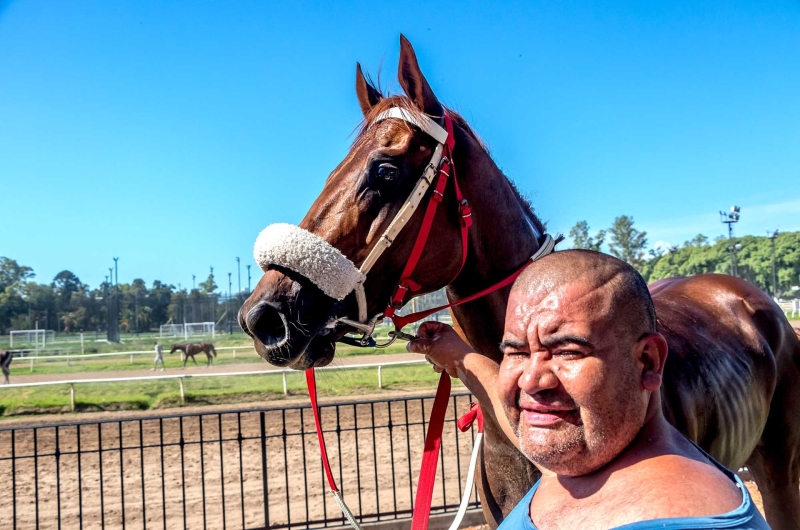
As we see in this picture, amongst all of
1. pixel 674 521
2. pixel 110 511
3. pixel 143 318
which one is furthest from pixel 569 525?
pixel 143 318

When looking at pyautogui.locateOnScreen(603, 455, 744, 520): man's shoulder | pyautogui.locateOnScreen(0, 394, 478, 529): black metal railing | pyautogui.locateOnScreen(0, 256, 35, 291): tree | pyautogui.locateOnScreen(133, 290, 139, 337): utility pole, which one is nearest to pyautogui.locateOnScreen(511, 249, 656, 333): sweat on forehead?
pyautogui.locateOnScreen(603, 455, 744, 520): man's shoulder

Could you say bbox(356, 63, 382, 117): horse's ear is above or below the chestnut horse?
above

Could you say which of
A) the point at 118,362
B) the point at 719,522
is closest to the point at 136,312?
the point at 118,362

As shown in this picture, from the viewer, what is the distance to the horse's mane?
2.30 meters

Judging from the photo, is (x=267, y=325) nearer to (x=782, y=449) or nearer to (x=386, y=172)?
(x=386, y=172)

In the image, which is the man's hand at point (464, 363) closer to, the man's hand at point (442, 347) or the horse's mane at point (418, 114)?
the man's hand at point (442, 347)

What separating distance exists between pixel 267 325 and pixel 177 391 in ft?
54.9

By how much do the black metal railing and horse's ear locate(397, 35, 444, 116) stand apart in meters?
4.51

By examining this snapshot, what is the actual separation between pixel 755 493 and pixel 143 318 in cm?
5085

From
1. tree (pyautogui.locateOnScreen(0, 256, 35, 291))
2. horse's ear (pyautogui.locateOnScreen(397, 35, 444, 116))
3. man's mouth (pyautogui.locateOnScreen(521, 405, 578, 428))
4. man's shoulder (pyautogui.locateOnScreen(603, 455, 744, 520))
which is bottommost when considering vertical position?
man's shoulder (pyautogui.locateOnScreen(603, 455, 744, 520))

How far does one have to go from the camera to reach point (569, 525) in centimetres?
104

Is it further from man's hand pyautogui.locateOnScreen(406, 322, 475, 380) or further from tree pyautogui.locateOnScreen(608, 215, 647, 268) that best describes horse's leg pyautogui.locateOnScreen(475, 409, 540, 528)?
tree pyautogui.locateOnScreen(608, 215, 647, 268)

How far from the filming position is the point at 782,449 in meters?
3.42

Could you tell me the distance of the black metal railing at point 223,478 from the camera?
6.71 meters
